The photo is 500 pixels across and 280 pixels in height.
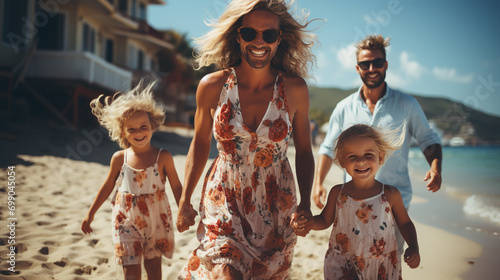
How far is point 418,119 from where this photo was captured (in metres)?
3.77

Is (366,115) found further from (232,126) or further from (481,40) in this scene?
(481,40)

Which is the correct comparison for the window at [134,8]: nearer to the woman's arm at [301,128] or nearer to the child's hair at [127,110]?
the child's hair at [127,110]

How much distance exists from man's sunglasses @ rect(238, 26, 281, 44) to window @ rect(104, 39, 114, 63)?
19.9 metres

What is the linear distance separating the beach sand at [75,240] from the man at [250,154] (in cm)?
189

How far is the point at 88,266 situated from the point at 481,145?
51.5 metres

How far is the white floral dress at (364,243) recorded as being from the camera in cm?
246

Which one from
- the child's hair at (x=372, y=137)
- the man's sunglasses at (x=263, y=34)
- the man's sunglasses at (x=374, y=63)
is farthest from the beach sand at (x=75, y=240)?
the man's sunglasses at (x=263, y=34)

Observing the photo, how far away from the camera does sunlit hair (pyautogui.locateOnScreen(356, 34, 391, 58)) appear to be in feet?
12.9

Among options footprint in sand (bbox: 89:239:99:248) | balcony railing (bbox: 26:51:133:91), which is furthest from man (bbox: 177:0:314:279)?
balcony railing (bbox: 26:51:133:91)

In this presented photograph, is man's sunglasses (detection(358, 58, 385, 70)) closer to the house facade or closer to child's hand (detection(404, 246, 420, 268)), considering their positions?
child's hand (detection(404, 246, 420, 268))

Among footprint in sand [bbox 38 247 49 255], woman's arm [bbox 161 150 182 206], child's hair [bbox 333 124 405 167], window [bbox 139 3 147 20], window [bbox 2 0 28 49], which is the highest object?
window [bbox 139 3 147 20]

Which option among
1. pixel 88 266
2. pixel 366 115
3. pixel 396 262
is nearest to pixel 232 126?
pixel 396 262

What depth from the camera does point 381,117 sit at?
12.3 feet

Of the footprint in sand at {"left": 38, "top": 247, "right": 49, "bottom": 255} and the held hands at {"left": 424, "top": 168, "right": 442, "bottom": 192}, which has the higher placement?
the held hands at {"left": 424, "top": 168, "right": 442, "bottom": 192}
